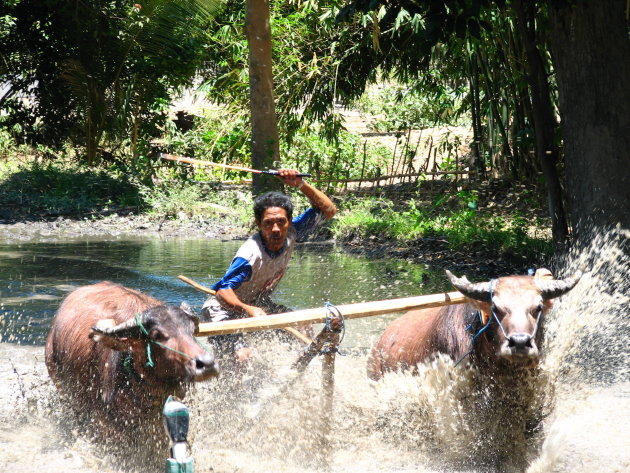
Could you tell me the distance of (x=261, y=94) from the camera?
15219 mm

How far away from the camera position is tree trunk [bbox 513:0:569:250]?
30.5 ft

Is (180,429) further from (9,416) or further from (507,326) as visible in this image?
(9,416)

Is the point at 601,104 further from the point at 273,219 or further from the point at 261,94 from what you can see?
the point at 261,94

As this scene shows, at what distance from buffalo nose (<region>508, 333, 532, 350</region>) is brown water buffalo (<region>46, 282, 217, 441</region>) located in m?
1.51

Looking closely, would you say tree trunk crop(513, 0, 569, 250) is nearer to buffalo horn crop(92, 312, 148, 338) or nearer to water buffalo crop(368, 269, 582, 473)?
water buffalo crop(368, 269, 582, 473)

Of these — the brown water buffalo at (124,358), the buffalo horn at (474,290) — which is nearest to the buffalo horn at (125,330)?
the brown water buffalo at (124,358)

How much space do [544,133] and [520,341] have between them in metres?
5.91

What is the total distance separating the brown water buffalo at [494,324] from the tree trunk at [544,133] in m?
4.42

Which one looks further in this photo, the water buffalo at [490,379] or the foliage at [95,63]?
the foliage at [95,63]

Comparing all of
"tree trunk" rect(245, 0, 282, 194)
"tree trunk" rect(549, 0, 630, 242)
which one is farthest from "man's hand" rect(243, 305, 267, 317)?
"tree trunk" rect(245, 0, 282, 194)

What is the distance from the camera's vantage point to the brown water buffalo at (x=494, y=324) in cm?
423

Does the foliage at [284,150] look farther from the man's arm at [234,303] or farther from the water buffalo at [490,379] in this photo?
the water buffalo at [490,379]

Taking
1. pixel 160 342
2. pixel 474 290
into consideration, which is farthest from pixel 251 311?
pixel 474 290

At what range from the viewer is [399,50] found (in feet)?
52.6
